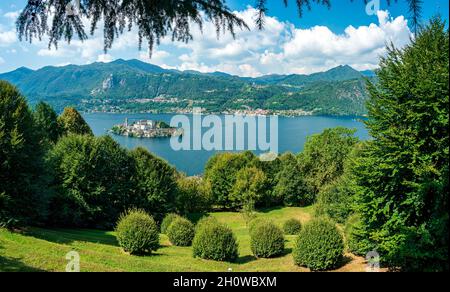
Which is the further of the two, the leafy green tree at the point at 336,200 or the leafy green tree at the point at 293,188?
the leafy green tree at the point at 293,188

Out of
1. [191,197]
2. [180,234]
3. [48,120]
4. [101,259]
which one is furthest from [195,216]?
[101,259]

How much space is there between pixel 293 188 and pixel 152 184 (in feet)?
75.9

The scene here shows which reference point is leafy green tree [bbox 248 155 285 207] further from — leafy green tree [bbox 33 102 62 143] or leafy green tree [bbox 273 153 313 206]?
leafy green tree [bbox 33 102 62 143]

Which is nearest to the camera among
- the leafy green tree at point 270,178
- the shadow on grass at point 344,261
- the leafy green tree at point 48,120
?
the shadow on grass at point 344,261

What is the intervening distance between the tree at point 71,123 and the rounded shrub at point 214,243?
1212 inches

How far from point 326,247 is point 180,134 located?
115m

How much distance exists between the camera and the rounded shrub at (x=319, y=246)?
13945 mm

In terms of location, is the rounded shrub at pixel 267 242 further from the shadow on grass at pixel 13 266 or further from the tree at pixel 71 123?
the tree at pixel 71 123

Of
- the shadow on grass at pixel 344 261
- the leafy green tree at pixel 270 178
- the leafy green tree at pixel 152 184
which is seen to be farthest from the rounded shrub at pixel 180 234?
the leafy green tree at pixel 270 178

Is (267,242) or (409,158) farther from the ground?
(409,158)

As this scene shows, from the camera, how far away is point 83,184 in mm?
26438

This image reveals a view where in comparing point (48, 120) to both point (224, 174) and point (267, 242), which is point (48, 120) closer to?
point (224, 174)

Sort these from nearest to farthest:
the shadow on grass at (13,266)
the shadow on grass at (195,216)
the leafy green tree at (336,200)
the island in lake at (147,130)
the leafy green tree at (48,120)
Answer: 1. the shadow on grass at (13,266)
2. the leafy green tree at (336,200)
3. the shadow on grass at (195,216)
4. the leafy green tree at (48,120)
5. the island in lake at (147,130)
